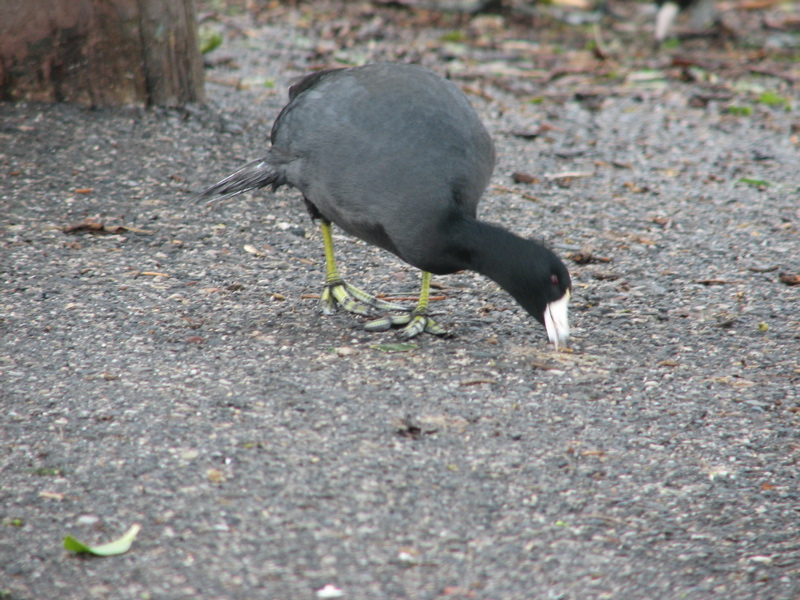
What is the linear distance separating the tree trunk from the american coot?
1.96 meters

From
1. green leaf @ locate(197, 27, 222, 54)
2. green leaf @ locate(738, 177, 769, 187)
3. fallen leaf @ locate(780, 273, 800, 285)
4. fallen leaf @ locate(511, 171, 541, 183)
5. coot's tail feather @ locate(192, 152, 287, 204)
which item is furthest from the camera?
green leaf @ locate(197, 27, 222, 54)

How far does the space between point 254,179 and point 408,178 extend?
1048 mm

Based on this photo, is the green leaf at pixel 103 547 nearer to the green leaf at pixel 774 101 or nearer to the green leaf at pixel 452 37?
the green leaf at pixel 774 101

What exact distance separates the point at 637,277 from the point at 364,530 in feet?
8.95

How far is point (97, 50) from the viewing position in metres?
5.77

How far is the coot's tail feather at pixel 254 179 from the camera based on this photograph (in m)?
4.38

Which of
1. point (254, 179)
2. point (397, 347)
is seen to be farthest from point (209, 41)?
point (397, 347)

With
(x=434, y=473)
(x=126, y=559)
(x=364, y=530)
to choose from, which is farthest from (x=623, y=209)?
(x=126, y=559)

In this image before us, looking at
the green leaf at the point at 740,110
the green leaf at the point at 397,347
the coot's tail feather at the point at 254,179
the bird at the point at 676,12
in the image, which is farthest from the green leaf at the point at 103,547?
the bird at the point at 676,12

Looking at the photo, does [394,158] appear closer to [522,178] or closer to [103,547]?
[103,547]

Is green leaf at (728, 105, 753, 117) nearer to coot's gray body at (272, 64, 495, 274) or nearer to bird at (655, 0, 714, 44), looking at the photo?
bird at (655, 0, 714, 44)

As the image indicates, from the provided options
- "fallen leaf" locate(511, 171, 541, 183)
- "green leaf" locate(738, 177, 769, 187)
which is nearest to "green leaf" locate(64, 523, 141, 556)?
"fallen leaf" locate(511, 171, 541, 183)

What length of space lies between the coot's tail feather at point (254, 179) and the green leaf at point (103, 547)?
2213mm

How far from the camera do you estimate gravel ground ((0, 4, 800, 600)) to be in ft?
8.57
